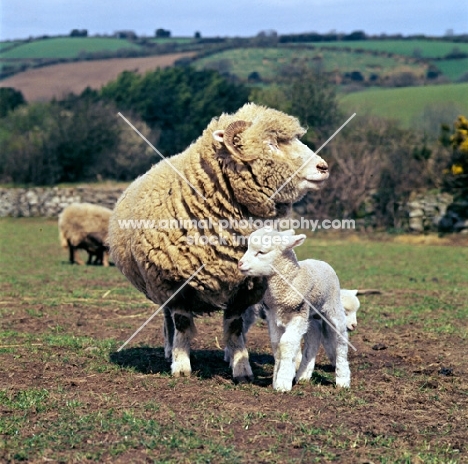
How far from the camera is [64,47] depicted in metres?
63.2

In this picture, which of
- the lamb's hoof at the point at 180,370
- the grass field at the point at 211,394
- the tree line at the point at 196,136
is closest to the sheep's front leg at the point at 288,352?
the grass field at the point at 211,394

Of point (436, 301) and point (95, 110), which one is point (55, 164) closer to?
point (95, 110)

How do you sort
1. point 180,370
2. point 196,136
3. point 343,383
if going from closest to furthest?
point 343,383, point 180,370, point 196,136

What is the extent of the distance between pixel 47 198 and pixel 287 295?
29.4 m

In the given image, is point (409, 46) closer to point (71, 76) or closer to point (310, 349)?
point (71, 76)

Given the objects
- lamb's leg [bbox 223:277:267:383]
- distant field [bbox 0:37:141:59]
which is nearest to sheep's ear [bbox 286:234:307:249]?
lamb's leg [bbox 223:277:267:383]

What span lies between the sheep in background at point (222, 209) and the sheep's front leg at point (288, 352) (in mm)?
633

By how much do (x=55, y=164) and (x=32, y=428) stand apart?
3316cm

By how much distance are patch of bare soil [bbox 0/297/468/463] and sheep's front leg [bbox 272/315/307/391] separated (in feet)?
0.42

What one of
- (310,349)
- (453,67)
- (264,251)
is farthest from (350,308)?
(453,67)

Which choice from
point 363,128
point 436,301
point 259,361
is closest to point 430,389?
point 259,361

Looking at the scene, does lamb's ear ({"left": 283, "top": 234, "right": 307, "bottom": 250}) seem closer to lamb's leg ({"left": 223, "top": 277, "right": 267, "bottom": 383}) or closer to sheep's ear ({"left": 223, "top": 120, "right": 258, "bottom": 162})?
lamb's leg ({"left": 223, "top": 277, "right": 267, "bottom": 383})

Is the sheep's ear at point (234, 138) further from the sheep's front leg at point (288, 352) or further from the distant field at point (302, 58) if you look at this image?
the distant field at point (302, 58)

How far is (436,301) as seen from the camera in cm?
1335
